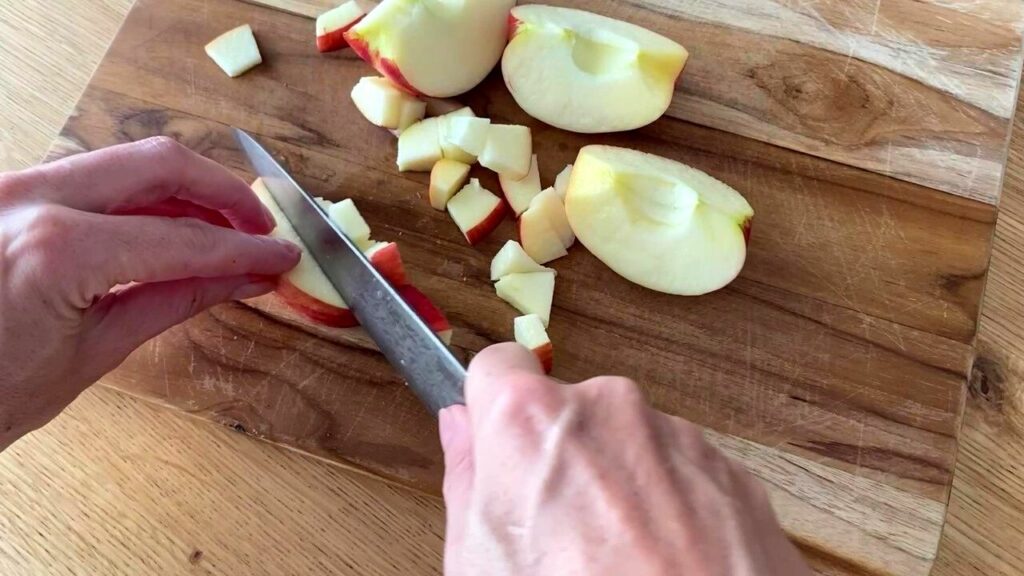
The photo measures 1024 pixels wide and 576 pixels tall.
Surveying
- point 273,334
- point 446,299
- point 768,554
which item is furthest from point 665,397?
point 273,334

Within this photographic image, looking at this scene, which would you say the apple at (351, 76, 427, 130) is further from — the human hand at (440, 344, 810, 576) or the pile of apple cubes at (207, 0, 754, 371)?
the human hand at (440, 344, 810, 576)

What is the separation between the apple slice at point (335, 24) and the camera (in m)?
1.36

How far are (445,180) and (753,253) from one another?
48 centimetres

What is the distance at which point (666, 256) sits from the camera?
121 centimetres

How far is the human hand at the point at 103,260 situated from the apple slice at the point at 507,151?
329mm

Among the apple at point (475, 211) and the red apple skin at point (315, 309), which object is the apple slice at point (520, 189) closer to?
Result: the apple at point (475, 211)

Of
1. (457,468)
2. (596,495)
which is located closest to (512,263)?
(457,468)

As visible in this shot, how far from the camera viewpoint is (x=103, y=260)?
3.14ft

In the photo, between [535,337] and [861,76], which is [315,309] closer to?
[535,337]

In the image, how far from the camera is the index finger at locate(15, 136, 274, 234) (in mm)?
994

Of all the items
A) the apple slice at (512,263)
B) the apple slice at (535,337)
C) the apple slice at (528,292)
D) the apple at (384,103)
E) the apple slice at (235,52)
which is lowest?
the apple slice at (535,337)

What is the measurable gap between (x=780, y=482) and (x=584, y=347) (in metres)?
0.32

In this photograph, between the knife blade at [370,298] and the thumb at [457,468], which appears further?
the knife blade at [370,298]

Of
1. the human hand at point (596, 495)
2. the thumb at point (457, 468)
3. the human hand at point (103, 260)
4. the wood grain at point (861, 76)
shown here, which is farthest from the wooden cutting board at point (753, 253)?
the human hand at point (596, 495)
